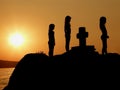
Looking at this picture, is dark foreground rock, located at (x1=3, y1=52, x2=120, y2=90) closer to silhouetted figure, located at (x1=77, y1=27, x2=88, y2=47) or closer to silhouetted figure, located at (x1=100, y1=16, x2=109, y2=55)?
silhouetted figure, located at (x1=77, y1=27, x2=88, y2=47)

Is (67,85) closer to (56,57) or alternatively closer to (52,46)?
(56,57)

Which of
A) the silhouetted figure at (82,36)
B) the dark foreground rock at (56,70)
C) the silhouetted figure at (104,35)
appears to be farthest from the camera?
the silhouetted figure at (104,35)

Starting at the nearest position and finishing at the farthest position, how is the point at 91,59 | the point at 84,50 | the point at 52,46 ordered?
the point at 91,59
the point at 84,50
the point at 52,46

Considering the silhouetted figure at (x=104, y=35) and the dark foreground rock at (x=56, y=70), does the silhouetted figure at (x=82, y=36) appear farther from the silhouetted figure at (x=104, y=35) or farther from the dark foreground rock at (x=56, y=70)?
the silhouetted figure at (x=104, y=35)

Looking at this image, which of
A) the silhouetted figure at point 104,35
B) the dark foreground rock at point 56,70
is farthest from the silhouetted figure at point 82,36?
the silhouetted figure at point 104,35

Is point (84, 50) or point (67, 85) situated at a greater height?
point (84, 50)

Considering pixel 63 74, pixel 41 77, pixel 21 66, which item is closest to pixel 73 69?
pixel 63 74

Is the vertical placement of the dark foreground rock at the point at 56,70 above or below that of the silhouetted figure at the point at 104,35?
below

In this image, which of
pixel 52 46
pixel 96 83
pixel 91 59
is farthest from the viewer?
pixel 52 46

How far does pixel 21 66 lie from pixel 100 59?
20.4 ft

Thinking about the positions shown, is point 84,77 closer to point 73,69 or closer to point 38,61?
point 73,69

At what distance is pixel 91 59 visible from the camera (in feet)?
87.6

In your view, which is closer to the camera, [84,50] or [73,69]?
[73,69]

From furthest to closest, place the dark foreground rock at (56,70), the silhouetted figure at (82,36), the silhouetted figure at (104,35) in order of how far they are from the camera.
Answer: the silhouetted figure at (104,35), the silhouetted figure at (82,36), the dark foreground rock at (56,70)
